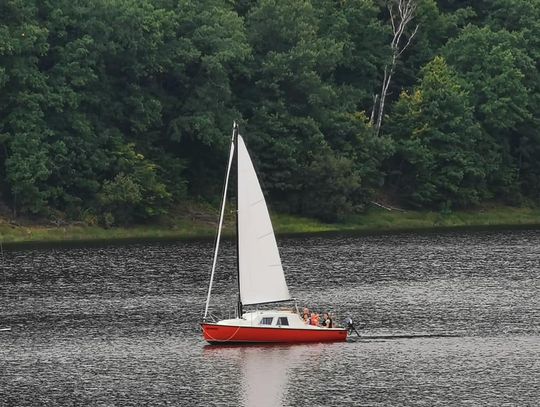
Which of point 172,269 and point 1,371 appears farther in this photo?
point 172,269

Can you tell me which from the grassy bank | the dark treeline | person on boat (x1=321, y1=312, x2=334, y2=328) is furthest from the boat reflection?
the dark treeline

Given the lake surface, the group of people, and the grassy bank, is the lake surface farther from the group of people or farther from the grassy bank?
the grassy bank

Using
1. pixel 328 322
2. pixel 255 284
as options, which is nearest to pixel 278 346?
pixel 328 322

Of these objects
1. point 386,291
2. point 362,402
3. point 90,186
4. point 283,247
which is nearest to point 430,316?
point 386,291

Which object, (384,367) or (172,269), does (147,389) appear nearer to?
(384,367)

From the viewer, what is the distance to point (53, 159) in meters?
174

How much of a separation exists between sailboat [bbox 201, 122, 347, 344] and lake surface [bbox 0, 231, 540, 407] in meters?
1.27

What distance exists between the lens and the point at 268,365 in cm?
9056

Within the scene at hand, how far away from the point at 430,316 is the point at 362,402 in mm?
31997

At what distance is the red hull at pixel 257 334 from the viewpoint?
317ft

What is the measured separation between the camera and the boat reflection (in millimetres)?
82000

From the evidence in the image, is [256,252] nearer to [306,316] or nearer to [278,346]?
[306,316]

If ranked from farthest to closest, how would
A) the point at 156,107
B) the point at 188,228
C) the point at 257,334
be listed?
the point at 156,107
the point at 188,228
the point at 257,334

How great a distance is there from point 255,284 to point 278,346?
476cm
